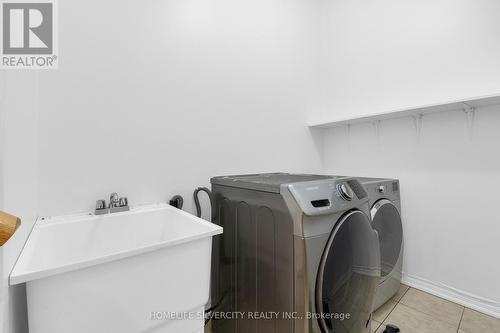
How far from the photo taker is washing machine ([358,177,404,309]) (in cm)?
156

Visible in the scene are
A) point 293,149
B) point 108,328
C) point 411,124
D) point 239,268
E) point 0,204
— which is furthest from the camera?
point 293,149

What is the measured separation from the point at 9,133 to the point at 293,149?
1830 mm

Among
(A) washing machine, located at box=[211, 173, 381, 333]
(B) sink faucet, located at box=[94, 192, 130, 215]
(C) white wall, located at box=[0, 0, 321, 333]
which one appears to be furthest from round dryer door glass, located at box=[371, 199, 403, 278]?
(B) sink faucet, located at box=[94, 192, 130, 215]

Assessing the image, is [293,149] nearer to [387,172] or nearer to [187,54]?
[387,172]

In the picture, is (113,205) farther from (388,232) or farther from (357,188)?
(388,232)

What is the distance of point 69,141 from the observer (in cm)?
113

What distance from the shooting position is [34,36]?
3.62 feet

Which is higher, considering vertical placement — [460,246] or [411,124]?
[411,124]

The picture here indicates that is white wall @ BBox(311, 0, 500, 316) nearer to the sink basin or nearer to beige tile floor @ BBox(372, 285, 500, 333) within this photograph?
beige tile floor @ BBox(372, 285, 500, 333)

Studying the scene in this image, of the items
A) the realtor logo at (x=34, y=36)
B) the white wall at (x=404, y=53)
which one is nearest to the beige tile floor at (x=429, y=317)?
the white wall at (x=404, y=53)

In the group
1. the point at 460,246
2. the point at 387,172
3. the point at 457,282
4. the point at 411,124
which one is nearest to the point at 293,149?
the point at 387,172

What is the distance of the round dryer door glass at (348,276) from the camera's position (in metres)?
0.95

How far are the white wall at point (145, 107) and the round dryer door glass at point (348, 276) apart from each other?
910 millimetres

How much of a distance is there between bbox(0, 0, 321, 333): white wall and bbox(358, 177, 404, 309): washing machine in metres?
0.76
